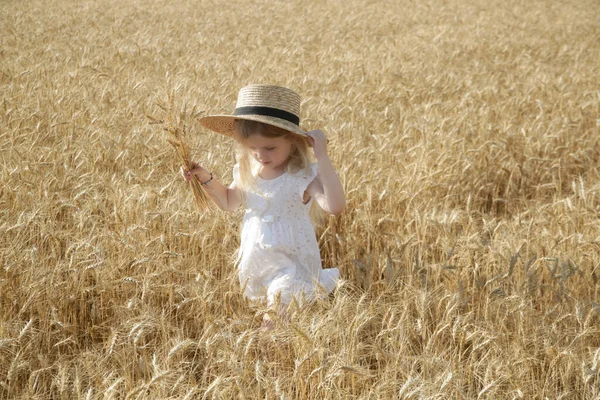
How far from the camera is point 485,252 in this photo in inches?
110

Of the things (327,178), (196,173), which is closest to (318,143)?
(327,178)

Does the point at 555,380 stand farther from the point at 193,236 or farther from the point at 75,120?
the point at 75,120

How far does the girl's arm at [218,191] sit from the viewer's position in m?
2.44

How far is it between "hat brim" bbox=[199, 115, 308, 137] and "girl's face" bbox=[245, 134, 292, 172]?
0.10 m

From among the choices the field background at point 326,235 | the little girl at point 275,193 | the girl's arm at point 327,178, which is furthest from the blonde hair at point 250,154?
the field background at point 326,235

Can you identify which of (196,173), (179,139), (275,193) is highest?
(179,139)

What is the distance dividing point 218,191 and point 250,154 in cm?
21

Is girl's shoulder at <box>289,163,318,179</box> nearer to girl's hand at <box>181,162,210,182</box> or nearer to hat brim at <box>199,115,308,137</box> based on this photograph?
hat brim at <box>199,115,308,137</box>

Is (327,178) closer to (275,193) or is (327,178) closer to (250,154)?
(275,193)

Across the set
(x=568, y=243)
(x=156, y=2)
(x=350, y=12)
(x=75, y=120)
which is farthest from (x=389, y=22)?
(x=568, y=243)

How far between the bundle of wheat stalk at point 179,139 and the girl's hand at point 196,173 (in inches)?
0.7

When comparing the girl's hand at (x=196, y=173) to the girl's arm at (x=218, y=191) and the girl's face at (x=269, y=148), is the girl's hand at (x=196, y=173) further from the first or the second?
the girl's face at (x=269, y=148)

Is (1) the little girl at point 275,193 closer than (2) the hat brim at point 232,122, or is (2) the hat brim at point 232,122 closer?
(2) the hat brim at point 232,122

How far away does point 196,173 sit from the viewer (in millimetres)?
2436
